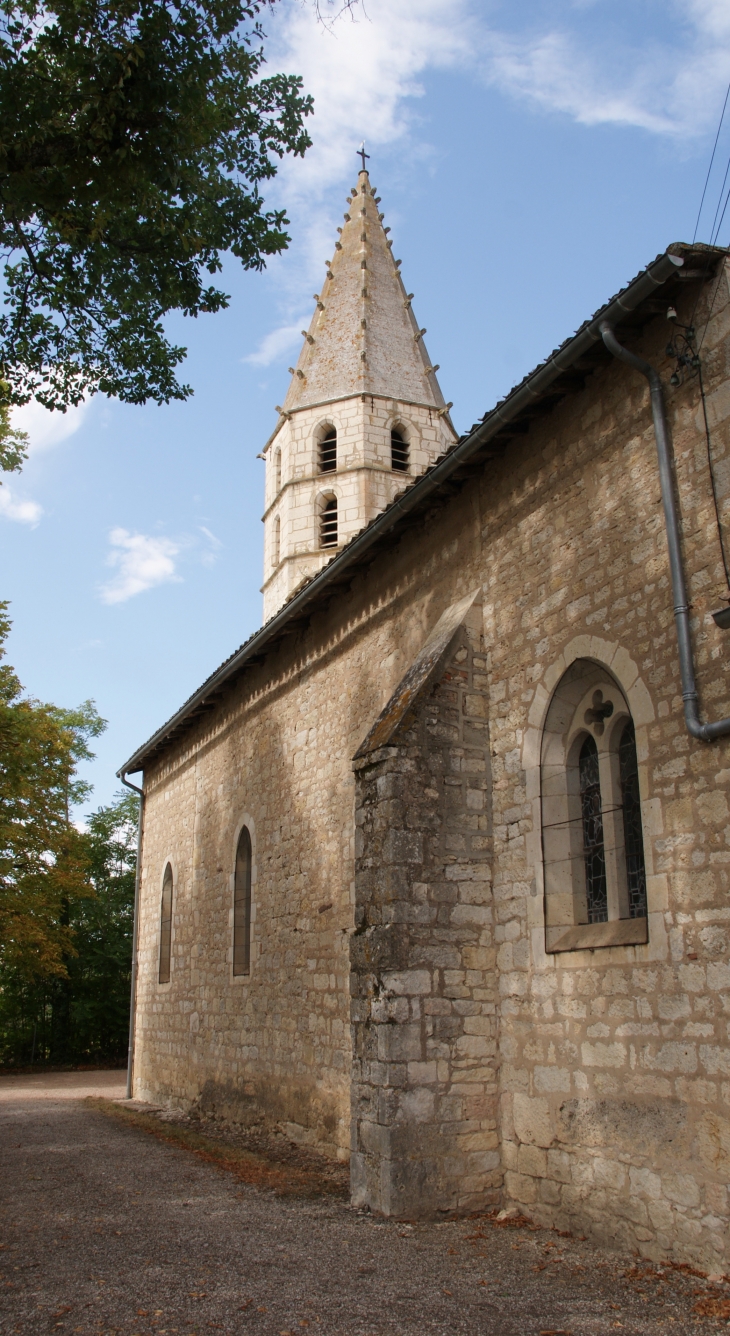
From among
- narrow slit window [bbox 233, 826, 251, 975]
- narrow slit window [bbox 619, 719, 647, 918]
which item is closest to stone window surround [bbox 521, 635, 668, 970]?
narrow slit window [bbox 619, 719, 647, 918]

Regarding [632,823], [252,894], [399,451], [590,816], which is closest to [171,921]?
[252,894]

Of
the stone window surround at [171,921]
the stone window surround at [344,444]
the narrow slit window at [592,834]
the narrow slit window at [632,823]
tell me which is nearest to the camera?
the narrow slit window at [632,823]

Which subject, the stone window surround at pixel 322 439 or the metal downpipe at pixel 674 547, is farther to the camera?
the stone window surround at pixel 322 439

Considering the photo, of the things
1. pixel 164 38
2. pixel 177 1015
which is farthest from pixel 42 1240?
pixel 177 1015

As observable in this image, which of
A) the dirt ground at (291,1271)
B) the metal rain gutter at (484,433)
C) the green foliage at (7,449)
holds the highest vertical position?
the green foliage at (7,449)

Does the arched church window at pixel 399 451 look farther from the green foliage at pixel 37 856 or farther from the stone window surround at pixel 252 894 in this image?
the stone window surround at pixel 252 894

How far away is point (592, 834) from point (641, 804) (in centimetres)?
89

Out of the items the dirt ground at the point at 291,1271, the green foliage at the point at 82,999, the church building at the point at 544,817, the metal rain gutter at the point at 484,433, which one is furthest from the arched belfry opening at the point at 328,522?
the dirt ground at the point at 291,1271

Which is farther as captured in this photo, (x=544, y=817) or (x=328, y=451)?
(x=328, y=451)

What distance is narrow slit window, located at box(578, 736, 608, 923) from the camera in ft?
21.9

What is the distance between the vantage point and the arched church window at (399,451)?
71.6 ft

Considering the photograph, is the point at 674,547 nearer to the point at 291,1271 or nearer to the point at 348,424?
the point at 291,1271

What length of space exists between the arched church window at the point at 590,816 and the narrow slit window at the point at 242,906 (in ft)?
23.0

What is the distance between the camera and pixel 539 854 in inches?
278
